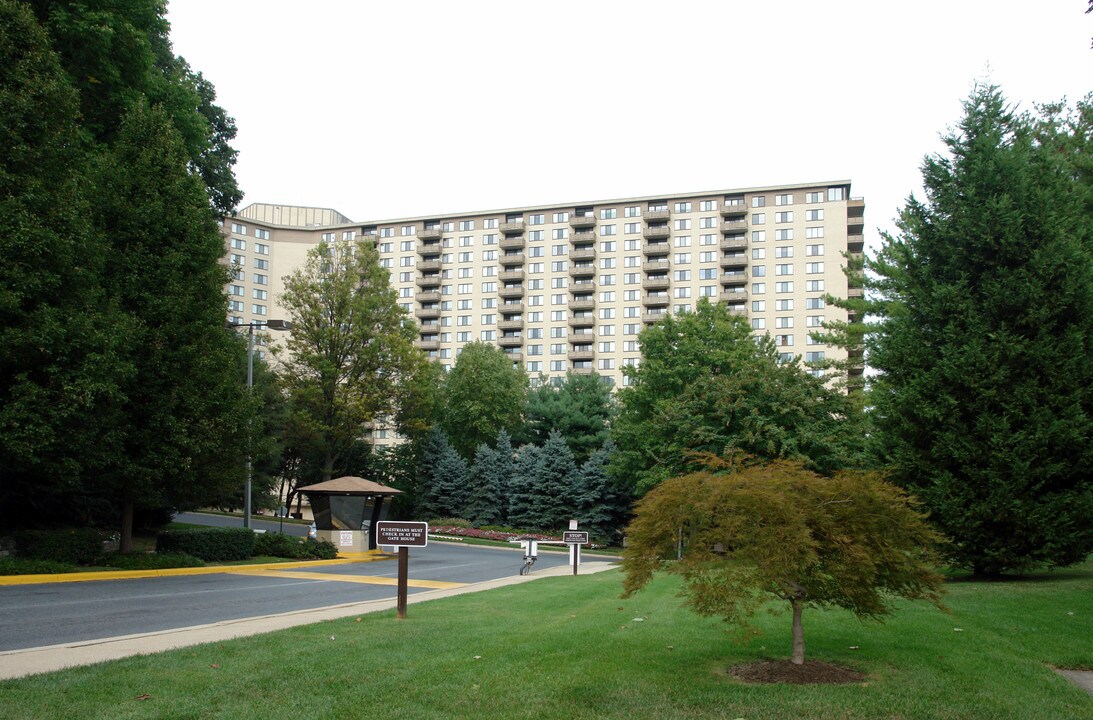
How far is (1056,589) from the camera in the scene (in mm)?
14289

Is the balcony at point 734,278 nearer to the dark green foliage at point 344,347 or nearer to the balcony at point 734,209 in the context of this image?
the balcony at point 734,209

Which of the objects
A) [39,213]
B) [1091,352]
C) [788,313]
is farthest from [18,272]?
[788,313]

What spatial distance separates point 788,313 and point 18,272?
299ft

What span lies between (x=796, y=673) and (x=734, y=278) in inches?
3818

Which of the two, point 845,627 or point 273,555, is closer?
point 845,627

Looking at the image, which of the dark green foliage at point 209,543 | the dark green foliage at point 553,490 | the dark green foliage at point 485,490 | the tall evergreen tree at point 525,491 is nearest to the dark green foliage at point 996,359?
the dark green foliage at point 209,543

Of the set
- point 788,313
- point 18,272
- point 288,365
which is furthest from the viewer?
point 788,313

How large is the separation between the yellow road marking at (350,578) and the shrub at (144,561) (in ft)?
4.69

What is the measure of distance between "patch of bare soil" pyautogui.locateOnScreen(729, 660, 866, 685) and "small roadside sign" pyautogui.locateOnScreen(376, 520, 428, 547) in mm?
6032

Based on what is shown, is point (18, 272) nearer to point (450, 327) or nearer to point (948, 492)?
point (948, 492)

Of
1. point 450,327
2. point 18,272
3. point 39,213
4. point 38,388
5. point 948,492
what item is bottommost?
point 948,492

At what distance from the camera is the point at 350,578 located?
76.9ft

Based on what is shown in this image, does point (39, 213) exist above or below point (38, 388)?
above

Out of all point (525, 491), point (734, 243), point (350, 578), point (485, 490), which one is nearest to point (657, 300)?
point (734, 243)
